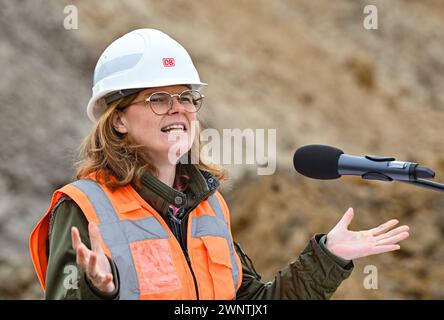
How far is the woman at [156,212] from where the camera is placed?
2.66m

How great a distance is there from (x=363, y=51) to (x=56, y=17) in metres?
7.88

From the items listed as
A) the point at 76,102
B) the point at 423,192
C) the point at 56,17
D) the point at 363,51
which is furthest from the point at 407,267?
the point at 363,51

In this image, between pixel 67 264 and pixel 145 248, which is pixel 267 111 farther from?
pixel 67 264

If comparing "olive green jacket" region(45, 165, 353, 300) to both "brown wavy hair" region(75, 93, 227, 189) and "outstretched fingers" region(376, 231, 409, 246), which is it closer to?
"brown wavy hair" region(75, 93, 227, 189)

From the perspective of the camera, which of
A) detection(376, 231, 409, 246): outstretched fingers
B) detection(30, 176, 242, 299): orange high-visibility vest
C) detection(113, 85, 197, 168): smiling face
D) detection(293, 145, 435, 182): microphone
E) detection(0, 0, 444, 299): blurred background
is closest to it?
detection(293, 145, 435, 182): microphone

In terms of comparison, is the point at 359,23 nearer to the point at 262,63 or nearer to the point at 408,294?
the point at 262,63

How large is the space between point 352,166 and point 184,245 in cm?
75

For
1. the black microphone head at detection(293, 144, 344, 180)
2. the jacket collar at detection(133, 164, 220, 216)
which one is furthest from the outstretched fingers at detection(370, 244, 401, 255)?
the jacket collar at detection(133, 164, 220, 216)

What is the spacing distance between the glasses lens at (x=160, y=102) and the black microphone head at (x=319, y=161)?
1.77ft

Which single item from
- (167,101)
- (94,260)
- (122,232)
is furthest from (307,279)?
(94,260)

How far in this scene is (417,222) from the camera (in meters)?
9.09

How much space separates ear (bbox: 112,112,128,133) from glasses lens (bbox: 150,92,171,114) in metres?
0.14

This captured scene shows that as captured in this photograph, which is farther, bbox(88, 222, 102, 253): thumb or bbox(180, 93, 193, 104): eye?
bbox(180, 93, 193, 104): eye

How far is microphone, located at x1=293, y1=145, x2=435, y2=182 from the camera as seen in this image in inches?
90.2
